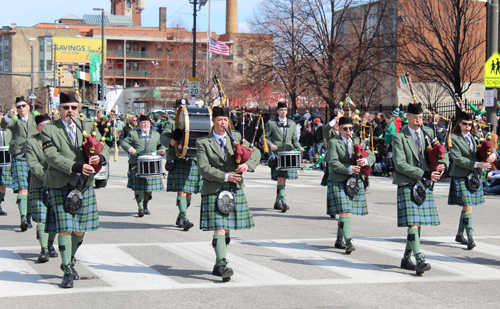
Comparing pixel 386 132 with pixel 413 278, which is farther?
pixel 386 132

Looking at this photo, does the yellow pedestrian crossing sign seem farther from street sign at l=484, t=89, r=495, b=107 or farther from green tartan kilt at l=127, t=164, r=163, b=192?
green tartan kilt at l=127, t=164, r=163, b=192

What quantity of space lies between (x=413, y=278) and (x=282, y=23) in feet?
88.0

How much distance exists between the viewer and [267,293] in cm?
643

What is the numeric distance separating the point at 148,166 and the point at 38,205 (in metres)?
2.92

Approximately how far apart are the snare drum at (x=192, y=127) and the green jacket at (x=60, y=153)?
3307 mm

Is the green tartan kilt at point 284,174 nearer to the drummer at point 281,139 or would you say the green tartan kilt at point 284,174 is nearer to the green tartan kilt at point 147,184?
the drummer at point 281,139

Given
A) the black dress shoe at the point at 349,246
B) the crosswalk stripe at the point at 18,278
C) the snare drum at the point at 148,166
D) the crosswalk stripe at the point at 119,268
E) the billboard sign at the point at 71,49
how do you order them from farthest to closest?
the billboard sign at the point at 71,49
the snare drum at the point at 148,166
the black dress shoe at the point at 349,246
the crosswalk stripe at the point at 119,268
the crosswalk stripe at the point at 18,278

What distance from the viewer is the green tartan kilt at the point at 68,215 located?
267 inches

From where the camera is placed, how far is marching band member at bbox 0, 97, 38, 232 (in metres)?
10.6

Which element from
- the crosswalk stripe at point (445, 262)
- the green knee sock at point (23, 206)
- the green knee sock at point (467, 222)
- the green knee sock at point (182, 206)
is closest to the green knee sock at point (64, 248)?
the green knee sock at point (182, 206)

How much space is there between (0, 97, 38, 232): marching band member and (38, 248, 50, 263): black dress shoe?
251cm

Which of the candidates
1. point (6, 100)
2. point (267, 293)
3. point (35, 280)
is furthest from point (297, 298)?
point (6, 100)

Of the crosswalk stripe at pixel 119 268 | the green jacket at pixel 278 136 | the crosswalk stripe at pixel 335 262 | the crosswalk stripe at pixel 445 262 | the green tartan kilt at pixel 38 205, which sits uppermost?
the green jacket at pixel 278 136

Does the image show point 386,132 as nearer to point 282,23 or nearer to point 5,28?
point 282,23
